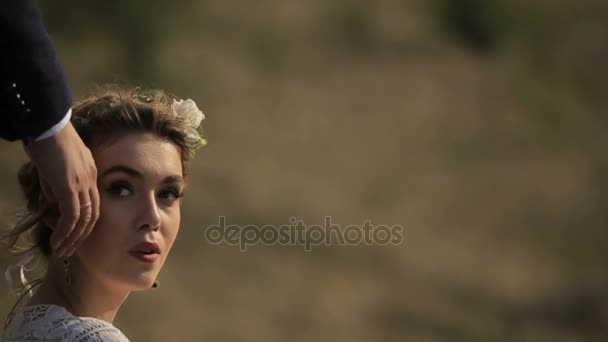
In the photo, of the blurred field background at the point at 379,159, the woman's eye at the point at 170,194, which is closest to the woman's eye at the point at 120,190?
the woman's eye at the point at 170,194

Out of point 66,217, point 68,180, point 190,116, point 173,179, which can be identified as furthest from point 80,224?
point 190,116

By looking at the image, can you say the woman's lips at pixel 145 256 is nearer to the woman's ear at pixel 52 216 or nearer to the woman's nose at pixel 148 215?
the woman's nose at pixel 148 215

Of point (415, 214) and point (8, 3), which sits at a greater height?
point (415, 214)

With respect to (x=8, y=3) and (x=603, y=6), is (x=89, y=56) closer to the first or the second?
(x=603, y=6)

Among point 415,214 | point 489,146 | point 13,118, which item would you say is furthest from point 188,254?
point 13,118

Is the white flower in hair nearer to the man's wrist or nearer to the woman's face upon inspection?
the woman's face

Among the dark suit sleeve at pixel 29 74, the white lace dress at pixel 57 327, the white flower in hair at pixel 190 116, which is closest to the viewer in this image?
the dark suit sleeve at pixel 29 74

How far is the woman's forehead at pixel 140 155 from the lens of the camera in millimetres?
3186

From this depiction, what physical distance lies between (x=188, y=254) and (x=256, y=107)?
11.4 feet

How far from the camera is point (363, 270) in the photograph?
12570 mm

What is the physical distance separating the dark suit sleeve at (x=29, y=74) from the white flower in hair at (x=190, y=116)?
1.10 metres

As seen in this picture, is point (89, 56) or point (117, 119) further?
point (89, 56)

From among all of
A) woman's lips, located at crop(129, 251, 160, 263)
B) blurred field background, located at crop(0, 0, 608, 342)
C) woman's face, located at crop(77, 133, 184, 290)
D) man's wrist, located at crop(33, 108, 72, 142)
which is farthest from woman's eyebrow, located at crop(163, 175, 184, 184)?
blurred field background, located at crop(0, 0, 608, 342)

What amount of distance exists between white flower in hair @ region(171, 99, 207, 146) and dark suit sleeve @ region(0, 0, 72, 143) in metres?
1.10
